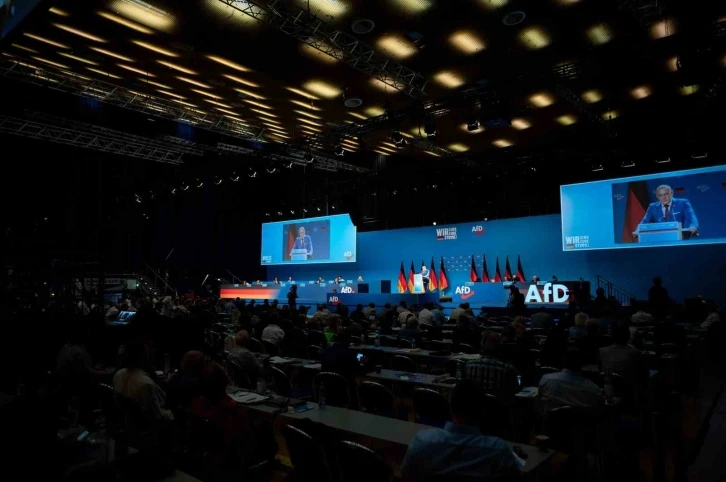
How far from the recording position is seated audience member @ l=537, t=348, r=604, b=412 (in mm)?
3648

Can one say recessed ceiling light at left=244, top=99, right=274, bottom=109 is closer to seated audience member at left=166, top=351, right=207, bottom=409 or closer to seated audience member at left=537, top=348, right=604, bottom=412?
seated audience member at left=166, top=351, right=207, bottom=409

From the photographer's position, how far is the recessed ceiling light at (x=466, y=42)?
336 inches

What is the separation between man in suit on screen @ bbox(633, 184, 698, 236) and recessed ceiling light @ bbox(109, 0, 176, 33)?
1343 cm

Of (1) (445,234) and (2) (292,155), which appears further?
(1) (445,234)

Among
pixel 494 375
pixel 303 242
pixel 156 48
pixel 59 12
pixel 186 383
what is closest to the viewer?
pixel 186 383

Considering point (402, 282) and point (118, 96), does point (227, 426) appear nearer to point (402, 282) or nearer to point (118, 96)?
point (118, 96)

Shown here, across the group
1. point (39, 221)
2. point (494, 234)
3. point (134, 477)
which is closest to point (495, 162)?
point (494, 234)

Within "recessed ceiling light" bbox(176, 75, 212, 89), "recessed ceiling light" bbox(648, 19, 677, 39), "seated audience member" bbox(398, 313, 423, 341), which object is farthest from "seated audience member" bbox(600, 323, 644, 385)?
"recessed ceiling light" bbox(176, 75, 212, 89)

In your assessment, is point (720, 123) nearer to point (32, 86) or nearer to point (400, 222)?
point (400, 222)

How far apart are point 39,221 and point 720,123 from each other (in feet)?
76.7

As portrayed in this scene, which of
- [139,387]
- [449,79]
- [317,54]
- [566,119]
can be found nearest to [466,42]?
[449,79]

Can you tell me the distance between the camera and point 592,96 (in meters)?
11.7

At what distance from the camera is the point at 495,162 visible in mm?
15398

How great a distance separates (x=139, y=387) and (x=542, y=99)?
11.2 meters
